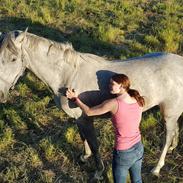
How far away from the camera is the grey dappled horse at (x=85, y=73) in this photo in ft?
17.6

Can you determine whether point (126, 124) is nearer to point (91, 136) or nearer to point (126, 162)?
point (126, 162)

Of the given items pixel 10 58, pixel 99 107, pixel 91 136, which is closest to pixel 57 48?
pixel 10 58

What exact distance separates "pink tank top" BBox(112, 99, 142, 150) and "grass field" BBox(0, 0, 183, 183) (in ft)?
4.60

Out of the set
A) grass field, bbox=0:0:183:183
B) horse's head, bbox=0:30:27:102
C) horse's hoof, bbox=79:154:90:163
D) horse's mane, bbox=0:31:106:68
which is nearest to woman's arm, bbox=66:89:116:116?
horse's mane, bbox=0:31:106:68

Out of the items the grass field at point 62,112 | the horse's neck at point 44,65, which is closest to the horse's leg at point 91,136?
the grass field at point 62,112

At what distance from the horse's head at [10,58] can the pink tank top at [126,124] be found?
156 cm

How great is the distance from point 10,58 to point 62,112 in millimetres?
2568

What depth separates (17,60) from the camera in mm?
5309

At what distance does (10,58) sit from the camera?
5254 mm

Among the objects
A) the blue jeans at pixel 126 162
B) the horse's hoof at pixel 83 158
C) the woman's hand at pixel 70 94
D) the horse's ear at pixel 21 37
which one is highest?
the horse's ear at pixel 21 37

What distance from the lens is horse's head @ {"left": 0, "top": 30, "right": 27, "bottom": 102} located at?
5160 mm

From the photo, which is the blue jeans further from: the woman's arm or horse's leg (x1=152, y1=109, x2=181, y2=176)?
horse's leg (x1=152, y1=109, x2=181, y2=176)

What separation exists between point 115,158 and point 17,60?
5.87ft

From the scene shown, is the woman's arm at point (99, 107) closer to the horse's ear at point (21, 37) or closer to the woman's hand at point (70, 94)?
the woman's hand at point (70, 94)
